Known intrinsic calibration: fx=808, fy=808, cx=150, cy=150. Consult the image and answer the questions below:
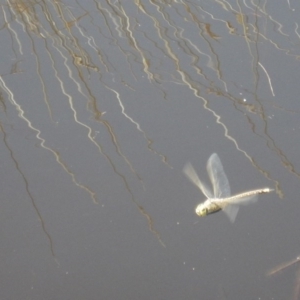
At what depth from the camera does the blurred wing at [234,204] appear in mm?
2209

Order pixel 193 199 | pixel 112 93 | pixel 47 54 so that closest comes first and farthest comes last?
pixel 193 199, pixel 112 93, pixel 47 54

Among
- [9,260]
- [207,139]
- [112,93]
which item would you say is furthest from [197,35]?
[9,260]

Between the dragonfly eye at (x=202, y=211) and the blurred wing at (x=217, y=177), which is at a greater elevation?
the blurred wing at (x=217, y=177)

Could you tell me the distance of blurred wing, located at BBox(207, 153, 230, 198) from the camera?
2.26 meters

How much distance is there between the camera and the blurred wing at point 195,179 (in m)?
2.28

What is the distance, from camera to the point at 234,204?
222 cm

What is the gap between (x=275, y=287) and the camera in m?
1.96

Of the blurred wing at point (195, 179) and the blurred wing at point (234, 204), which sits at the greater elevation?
the blurred wing at point (234, 204)

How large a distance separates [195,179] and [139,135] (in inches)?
11.8

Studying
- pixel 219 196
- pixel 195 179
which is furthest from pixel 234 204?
pixel 195 179

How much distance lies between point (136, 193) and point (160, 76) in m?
0.71

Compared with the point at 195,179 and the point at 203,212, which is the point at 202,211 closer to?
the point at 203,212

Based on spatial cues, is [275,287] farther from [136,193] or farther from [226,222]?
[136,193]

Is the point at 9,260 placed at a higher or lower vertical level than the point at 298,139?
lower
